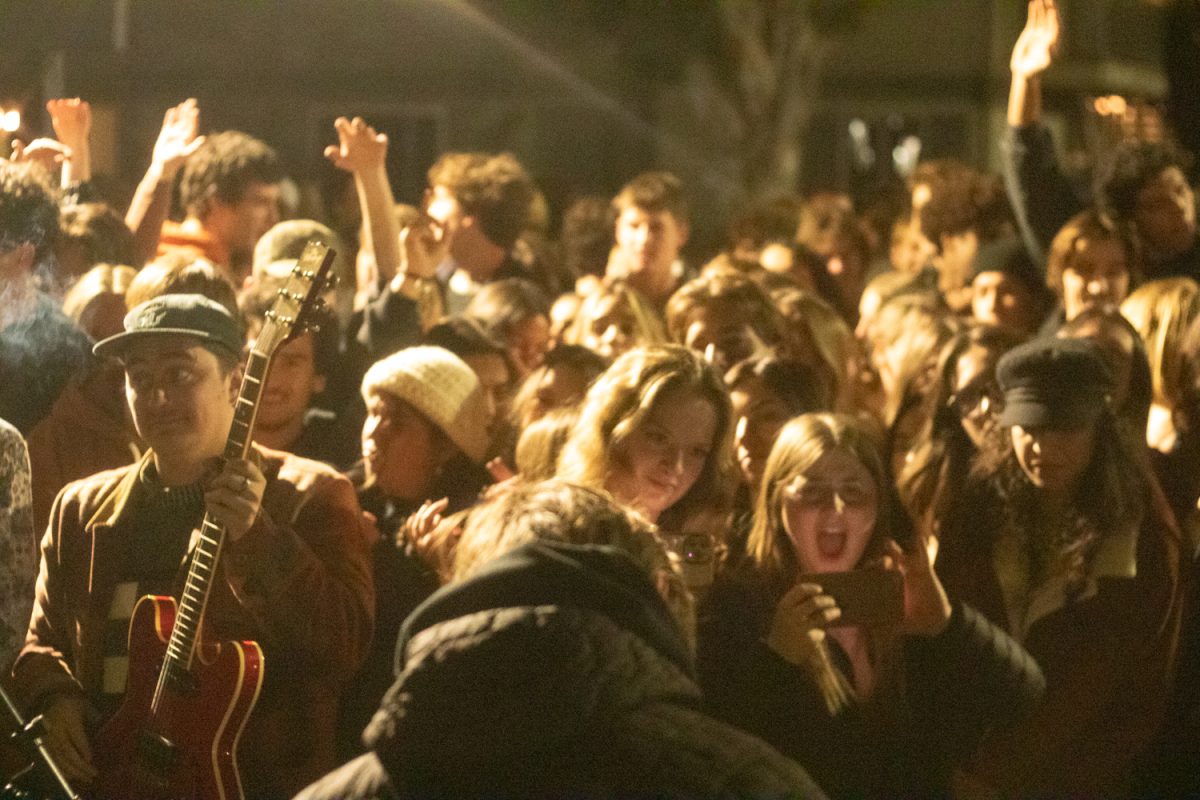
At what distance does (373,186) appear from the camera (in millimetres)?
5633

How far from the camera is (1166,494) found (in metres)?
5.39

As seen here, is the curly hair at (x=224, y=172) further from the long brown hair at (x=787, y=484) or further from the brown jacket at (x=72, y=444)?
the long brown hair at (x=787, y=484)

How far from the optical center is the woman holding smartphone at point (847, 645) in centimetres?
413

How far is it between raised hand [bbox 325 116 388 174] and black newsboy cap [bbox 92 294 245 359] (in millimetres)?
1448

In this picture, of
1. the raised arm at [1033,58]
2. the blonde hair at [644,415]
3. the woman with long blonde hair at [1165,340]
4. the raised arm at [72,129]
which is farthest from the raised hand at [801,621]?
the raised arm at [1033,58]

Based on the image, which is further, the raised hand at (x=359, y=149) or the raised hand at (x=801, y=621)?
the raised hand at (x=359, y=149)

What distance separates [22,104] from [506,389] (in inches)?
Result: 60.3

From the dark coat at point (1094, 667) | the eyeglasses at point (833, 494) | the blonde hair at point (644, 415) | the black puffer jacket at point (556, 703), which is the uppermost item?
the black puffer jacket at point (556, 703)

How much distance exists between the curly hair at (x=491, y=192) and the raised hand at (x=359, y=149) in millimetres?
1597

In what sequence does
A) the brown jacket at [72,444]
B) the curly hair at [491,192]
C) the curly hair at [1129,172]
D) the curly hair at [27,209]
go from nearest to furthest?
the curly hair at [27,209]
the brown jacket at [72,444]
the curly hair at [491,192]
the curly hair at [1129,172]

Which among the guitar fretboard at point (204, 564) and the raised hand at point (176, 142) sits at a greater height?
the raised hand at point (176, 142)

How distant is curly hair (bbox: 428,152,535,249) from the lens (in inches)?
284

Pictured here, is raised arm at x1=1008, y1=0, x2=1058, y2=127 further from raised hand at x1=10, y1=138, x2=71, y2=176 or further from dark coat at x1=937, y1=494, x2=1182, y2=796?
raised hand at x1=10, y1=138, x2=71, y2=176

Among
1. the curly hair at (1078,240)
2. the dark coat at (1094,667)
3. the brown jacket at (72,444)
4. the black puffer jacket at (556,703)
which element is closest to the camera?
the black puffer jacket at (556,703)
